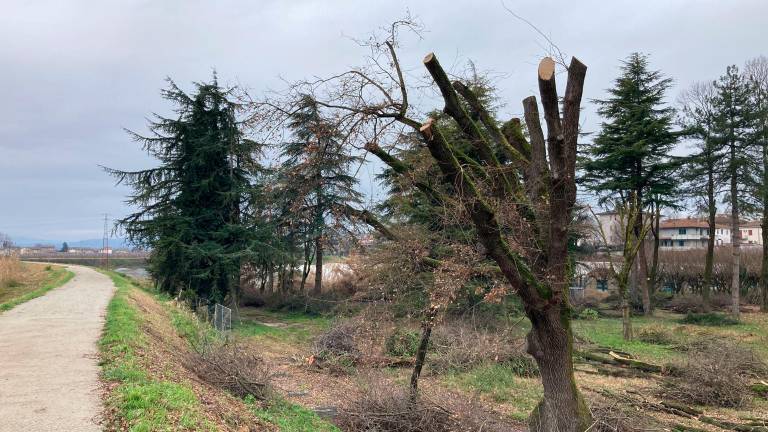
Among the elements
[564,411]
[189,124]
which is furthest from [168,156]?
[564,411]

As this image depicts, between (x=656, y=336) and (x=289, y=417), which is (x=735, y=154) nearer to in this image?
(x=656, y=336)

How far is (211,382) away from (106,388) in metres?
2.56

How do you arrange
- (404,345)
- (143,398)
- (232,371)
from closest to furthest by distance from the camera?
(143,398) → (232,371) → (404,345)

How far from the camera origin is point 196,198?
2777 cm

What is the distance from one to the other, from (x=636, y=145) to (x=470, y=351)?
2132 cm

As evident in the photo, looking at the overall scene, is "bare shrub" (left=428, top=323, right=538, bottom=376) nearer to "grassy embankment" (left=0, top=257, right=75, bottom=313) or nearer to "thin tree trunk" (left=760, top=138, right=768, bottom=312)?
"grassy embankment" (left=0, top=257, right=75, bottom=313)

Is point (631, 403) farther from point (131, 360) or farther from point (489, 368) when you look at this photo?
point (131, 360)

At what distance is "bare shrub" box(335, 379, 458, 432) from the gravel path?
4.16 meters

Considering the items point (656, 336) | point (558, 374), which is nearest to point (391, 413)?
point (558, 374)

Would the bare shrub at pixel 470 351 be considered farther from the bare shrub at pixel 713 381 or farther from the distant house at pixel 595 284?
the distant house at pixel 595 284

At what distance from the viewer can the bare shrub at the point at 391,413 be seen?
28.8 ft

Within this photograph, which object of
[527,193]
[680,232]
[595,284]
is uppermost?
[680,232]

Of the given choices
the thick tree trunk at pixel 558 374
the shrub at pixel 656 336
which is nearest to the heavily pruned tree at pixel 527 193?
the thick tree trunk at pixel 558 374

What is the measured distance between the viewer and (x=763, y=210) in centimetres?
2736
